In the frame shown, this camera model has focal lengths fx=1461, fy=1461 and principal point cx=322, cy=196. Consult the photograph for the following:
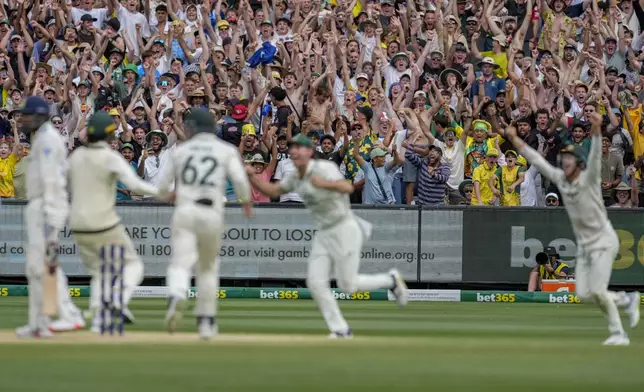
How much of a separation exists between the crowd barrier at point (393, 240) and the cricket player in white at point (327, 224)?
10.2 m

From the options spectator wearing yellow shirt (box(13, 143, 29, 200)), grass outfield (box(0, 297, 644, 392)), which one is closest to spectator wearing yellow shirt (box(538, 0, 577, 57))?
spectator wearing yellow shirt (box(13, 143, 29, 200))

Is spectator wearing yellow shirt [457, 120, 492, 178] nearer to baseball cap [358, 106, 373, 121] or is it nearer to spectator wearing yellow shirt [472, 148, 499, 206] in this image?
spectator wearing yellow shirt [472, 148, 499, 206]

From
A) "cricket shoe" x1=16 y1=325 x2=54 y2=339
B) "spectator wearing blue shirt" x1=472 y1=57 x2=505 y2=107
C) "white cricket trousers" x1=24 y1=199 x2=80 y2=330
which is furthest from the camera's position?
"spectator wearing blue shirt" x1=472 y1=57 x2=505 y2=107

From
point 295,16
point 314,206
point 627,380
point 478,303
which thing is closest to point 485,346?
point 314,206

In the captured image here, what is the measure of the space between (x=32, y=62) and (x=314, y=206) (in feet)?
49.9

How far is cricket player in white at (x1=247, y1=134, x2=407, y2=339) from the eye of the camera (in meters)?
15.4

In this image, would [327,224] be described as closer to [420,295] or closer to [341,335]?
[341,335]

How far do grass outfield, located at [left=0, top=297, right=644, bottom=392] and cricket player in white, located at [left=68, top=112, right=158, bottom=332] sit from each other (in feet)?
2.23

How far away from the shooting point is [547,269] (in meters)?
26.3

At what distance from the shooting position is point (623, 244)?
26.3 m

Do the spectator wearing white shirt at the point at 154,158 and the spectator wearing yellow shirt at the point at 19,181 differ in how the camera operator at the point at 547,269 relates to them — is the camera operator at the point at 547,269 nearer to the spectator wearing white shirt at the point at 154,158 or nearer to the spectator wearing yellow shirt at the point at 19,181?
the spectator wearing white shirt at the point at 154,158

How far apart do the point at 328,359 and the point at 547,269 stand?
1416 cm

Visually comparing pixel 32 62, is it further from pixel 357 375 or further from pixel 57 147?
pixel 357 375

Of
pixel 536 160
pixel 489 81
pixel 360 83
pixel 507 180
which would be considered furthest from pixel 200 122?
pixel 489 81
